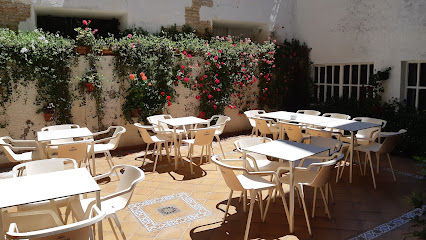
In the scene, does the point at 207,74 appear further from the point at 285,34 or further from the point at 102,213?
the point at 102,213

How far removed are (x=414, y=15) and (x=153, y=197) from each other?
19.6ft

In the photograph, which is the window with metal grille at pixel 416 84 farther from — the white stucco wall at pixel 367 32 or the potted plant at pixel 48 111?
the potted plant at pixel 48 111

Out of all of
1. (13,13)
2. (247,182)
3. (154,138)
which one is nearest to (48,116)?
(154,138)

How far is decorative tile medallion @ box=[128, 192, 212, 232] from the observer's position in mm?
3791

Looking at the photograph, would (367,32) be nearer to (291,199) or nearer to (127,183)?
(291,199)

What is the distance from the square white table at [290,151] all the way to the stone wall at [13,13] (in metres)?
5.88

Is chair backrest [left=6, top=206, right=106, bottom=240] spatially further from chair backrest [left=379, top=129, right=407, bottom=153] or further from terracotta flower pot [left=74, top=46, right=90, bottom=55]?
terracotta flower pot [left=74, top=46, right=90, bottom=55]

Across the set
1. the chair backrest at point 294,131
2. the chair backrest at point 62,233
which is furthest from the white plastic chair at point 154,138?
the chair backrest at point 62,233

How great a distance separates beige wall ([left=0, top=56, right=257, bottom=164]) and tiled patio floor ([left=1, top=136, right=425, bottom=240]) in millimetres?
1606

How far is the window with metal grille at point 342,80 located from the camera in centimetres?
781

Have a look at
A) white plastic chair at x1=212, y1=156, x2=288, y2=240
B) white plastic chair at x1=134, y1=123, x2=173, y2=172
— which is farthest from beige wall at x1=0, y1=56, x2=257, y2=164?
white plastic chair at x1=212, y1=156, x2=288, y2=240

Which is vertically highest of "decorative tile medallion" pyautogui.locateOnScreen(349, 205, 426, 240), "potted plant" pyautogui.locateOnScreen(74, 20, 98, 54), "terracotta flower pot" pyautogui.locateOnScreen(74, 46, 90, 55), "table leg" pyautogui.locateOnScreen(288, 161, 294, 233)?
"potted plant" pyautogui.locateOnScreen(74, 20, 98, 54)

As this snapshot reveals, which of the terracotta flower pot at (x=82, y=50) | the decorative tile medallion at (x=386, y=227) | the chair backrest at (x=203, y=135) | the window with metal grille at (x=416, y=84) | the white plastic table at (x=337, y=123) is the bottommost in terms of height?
the decorative tile medallion at (x=386, y=227)

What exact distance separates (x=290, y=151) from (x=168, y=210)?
1.61 metres
